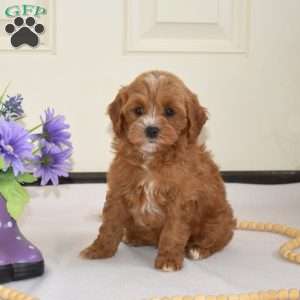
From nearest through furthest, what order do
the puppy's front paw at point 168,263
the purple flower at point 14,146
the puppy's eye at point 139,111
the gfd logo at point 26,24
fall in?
the purple flower at point 14,146 → the puppy's front paw at point 168,263 → the puppy's eye at point 139,111 → the gfd logo at point 26,24

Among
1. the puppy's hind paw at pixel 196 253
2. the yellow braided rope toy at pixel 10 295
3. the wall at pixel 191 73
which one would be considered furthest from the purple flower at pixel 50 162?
the wall at pixel 191 73

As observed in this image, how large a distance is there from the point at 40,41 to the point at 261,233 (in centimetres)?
130

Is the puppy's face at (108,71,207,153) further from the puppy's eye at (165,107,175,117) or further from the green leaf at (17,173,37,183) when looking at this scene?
the green leaf at (17,173,37,183)

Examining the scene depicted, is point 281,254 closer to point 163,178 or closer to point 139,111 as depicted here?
point 163,178

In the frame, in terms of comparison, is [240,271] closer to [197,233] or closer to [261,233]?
[197,233]

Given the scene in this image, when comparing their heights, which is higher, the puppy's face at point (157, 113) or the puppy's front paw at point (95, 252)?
the puppy's face at point (157, 113)

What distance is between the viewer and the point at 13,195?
162 centimetres

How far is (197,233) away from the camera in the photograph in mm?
2098

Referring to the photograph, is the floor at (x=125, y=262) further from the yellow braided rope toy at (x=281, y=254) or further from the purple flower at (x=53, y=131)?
the purple flower at (x=53, y=131)

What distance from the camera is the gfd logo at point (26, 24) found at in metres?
2.79

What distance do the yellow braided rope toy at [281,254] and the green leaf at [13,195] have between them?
0.42 m

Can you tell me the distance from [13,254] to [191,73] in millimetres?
1459

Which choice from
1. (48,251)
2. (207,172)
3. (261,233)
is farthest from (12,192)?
(261,233)

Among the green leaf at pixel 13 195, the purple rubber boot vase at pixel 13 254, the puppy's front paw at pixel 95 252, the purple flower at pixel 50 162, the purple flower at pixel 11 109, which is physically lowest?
the puppy's front paw at pixel 95 252
